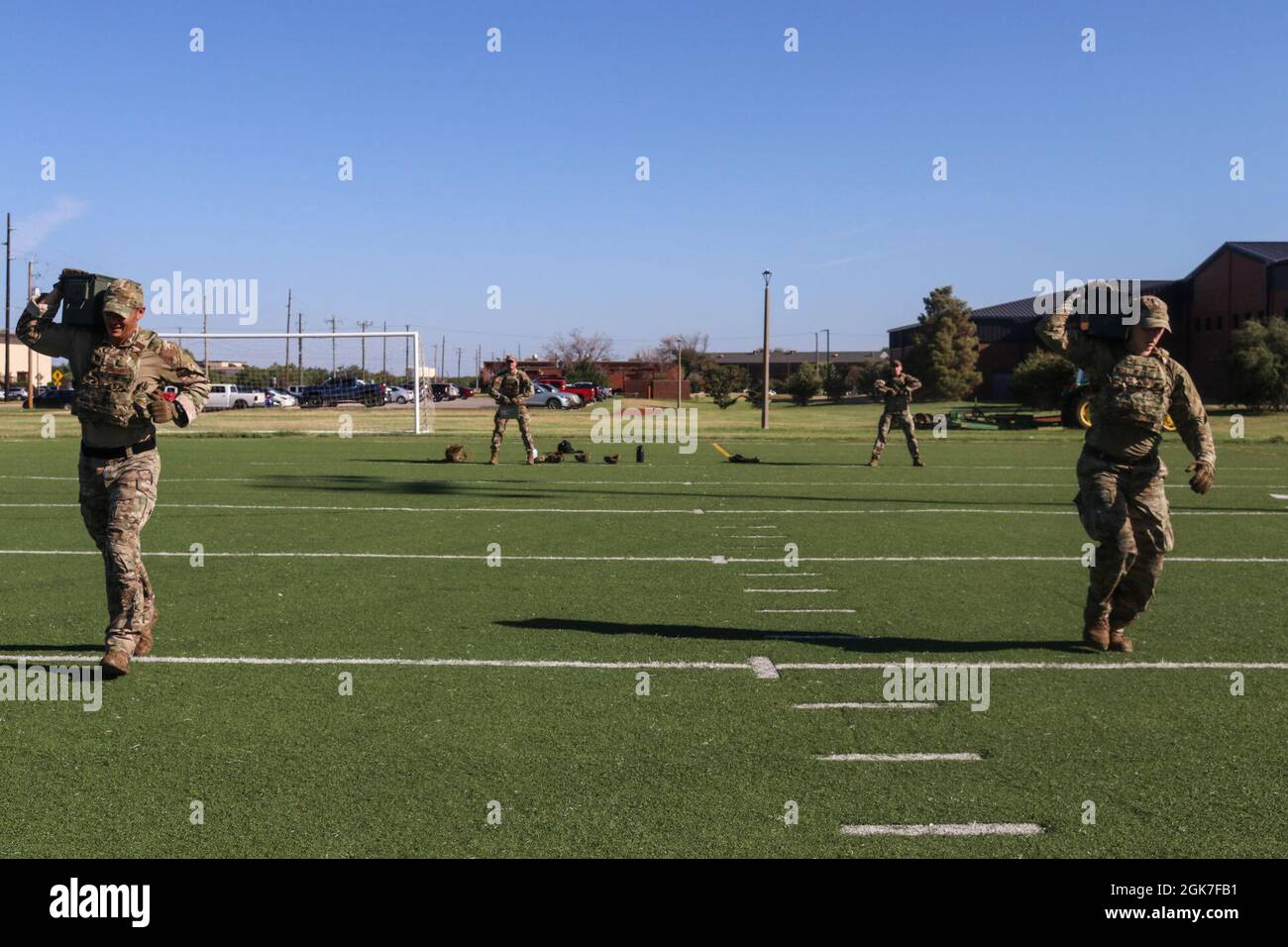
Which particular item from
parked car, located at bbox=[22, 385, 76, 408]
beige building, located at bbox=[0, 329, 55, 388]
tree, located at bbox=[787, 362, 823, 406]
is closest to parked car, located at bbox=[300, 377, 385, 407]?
parked car, located at bbox=[22, 385, 76, 408]

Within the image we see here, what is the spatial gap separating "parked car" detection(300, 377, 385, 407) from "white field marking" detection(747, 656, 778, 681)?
4088cm

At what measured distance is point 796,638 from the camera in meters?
8.09

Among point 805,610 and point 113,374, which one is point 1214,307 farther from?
point 113,374

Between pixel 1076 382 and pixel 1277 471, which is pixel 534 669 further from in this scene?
pixel 1277 471

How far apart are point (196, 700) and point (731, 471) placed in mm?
16532

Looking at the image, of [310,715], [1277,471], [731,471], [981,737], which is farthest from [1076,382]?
[1277,471]

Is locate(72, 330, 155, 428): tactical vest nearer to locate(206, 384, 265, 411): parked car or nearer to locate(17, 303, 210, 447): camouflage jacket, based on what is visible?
locate(17, 303, 210, 447): camouflage jacket

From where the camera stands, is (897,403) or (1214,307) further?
(1214,307)

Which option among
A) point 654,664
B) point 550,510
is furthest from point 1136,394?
point 550,510

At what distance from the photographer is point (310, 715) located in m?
6.13

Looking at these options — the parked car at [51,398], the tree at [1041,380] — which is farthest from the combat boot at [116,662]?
the parked car at [51,398]

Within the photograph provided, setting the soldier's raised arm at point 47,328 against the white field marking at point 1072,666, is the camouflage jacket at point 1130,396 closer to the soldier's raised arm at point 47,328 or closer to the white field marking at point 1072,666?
the white field marking at point 1072,666

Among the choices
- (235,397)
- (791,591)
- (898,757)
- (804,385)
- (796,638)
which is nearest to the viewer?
(898,757)

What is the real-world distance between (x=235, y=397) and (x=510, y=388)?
45364 millimetres
